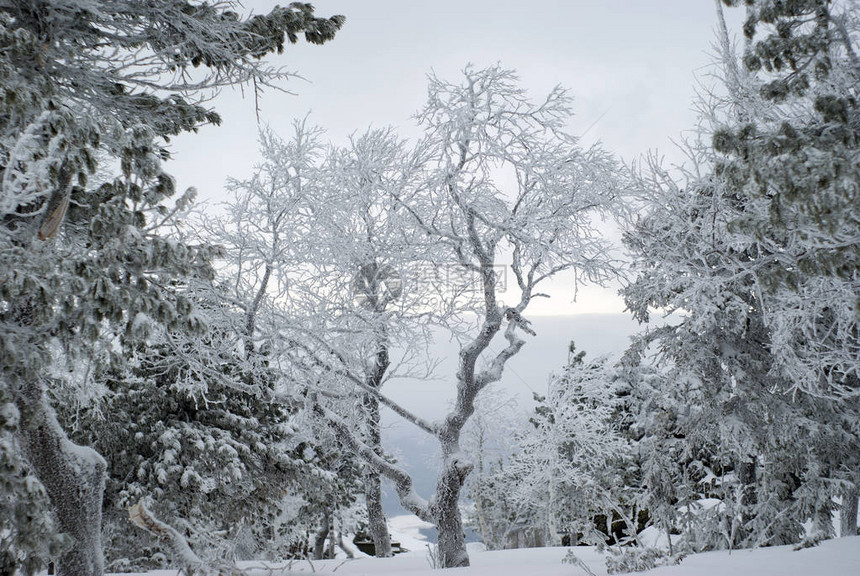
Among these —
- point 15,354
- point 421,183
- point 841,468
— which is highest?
point 421,183

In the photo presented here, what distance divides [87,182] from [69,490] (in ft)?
11.5

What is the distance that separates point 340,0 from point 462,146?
2982mm

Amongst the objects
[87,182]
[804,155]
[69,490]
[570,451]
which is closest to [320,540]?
[570,451]

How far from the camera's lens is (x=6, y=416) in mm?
4484

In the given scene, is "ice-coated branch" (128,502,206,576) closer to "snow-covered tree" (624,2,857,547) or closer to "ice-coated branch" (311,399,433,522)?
"ice-coated branch" (311,399,433,522)

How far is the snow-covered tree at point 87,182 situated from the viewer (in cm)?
459

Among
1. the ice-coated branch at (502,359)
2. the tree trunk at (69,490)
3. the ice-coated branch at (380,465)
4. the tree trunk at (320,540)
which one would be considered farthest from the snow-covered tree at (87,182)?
the tree trunk at (320,540)

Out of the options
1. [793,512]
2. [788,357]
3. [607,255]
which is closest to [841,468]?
[793,512]

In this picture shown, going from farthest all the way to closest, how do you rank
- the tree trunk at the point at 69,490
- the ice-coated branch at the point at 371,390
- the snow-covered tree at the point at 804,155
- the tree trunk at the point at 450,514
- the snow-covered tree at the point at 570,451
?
the snow-covered tree at the point at 570,451, the ice-coated branch at the point at 371,390, the tree trunk at the point at 450,514, the tree trunk at the point at 69,490, the snow-covered tree at the point at 804,155

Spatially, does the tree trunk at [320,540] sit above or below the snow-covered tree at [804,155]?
below

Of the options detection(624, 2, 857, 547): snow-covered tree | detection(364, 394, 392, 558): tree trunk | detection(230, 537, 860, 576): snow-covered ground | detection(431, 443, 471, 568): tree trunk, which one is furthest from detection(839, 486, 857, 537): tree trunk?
detection(364, 394, 392, 558): tree trunk

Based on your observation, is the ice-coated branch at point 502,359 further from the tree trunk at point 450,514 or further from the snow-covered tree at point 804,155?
the snow-covered tree at point 804,155

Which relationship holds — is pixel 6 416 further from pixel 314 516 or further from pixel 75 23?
pixel 314 516

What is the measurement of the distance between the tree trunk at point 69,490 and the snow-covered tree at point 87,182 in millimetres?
12
